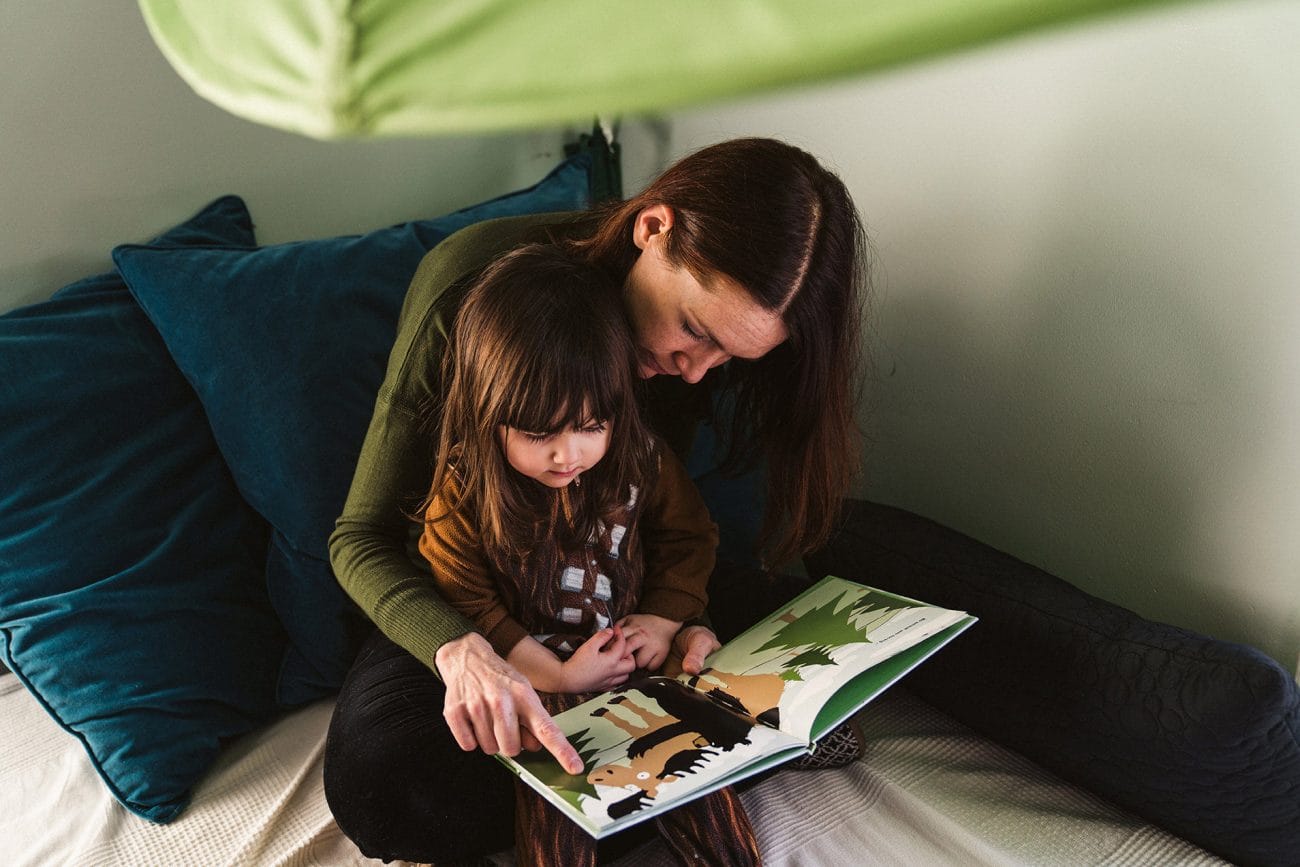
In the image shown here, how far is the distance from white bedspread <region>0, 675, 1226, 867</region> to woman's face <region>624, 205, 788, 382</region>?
18.3 inches

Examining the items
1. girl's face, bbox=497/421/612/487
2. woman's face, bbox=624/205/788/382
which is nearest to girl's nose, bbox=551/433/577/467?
girl's face, bbox=497/421/612/487

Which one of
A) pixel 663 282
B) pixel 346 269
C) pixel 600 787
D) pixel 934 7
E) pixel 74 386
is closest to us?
pixel 934 7

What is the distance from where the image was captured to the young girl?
918mm

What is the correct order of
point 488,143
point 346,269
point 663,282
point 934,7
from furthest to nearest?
point 488,143, point 346,269, point 663,282, point 934,7

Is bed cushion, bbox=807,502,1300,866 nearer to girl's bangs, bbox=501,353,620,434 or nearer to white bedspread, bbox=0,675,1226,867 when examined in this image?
white bedspread, bbox=0,675,1226,867

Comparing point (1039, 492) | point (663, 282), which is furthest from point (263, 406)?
point (1039, 492)

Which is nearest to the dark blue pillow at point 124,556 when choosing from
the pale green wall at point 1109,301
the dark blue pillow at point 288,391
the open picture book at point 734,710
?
the dark blue pillow at point 288,391

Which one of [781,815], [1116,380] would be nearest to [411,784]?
[781,815]

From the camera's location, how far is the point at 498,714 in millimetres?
873

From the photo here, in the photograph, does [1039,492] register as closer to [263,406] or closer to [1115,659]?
[1115,659]

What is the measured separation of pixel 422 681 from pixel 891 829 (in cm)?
49

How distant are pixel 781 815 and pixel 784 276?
1.77 ft

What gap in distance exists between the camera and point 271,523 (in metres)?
1.20

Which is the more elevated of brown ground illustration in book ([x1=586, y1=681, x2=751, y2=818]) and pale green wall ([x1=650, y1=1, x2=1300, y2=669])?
pale green wall ([x1=650, y1=1, x2=1300, y2=669])
